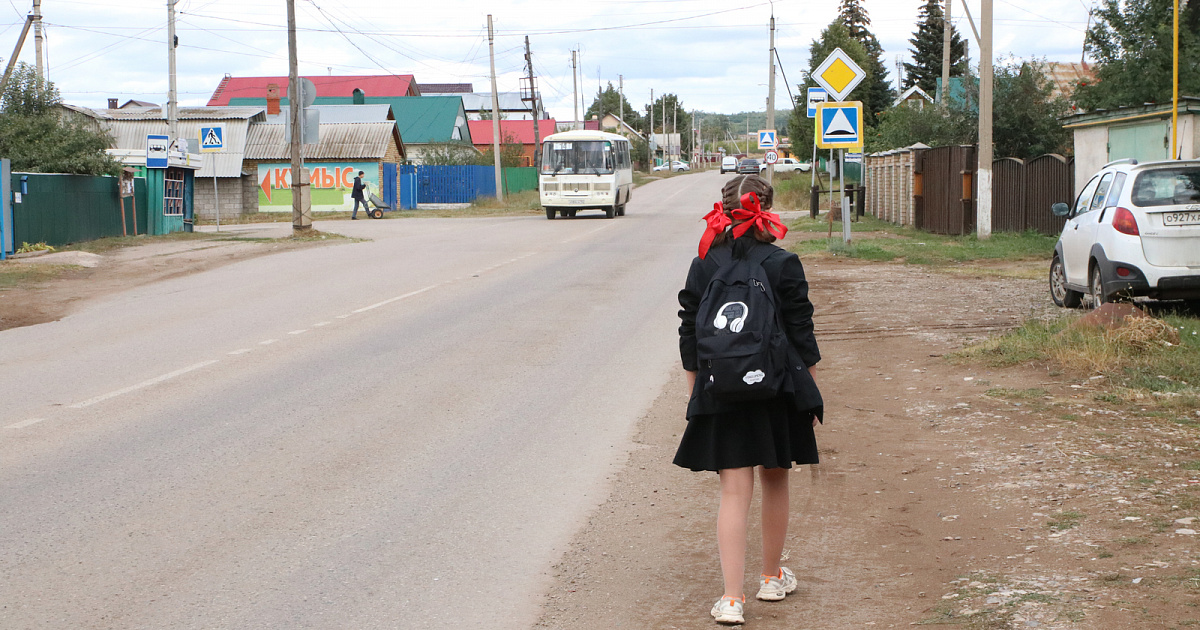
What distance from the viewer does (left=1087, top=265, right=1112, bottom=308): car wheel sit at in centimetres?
1145

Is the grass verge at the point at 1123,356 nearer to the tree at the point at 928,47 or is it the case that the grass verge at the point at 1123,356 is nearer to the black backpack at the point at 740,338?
the black backpack at the point at 740,338

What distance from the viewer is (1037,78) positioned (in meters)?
30.1

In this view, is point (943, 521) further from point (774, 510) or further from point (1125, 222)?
point (1125, 222)

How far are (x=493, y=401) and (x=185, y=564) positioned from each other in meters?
3.80

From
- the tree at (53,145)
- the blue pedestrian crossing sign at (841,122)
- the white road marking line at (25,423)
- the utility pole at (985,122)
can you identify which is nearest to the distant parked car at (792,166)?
the tree at (53,145)

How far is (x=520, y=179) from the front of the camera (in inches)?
2645

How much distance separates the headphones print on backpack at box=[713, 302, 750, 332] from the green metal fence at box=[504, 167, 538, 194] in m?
57.5

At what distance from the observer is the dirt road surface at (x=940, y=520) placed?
433 centimetres

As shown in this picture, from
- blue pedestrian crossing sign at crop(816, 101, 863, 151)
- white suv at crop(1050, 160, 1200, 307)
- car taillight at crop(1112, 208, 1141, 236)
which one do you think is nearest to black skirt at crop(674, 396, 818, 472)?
white suv at crop(1050, 160, 1200, 307)

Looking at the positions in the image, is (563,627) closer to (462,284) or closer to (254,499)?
(254,499)

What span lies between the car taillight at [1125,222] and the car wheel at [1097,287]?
49cm

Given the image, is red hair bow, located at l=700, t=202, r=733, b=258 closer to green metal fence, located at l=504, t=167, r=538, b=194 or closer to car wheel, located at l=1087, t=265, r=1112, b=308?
car wheel, located at l=1087, t=265, r=1112, b=308

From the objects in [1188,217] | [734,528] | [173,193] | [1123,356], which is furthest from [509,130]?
[734,528]

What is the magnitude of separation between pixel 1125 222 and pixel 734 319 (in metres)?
8.56
